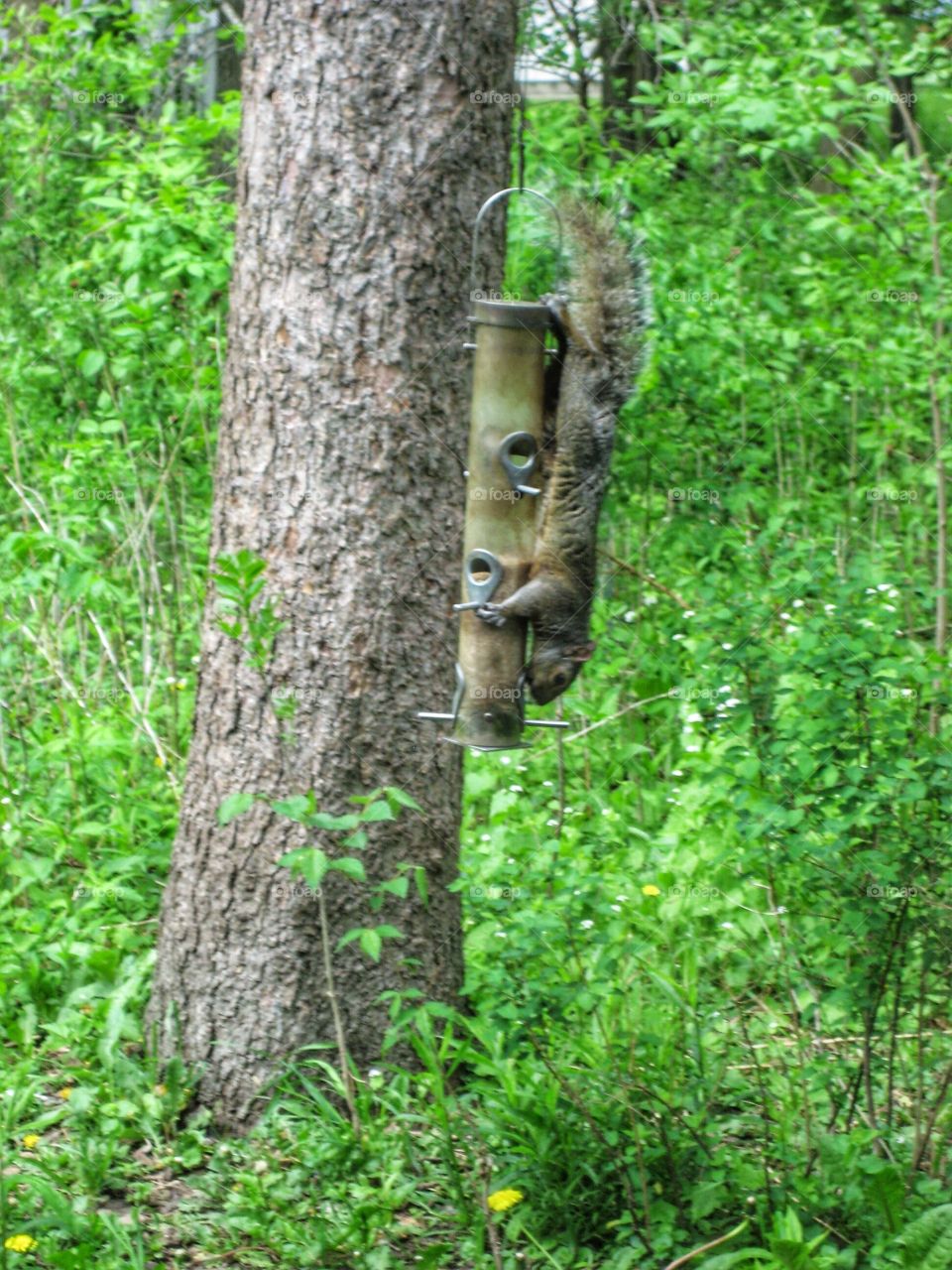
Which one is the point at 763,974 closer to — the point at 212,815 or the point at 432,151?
the point at 212,815

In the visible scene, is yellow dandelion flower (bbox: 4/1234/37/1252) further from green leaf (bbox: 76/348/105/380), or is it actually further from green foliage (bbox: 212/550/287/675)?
green leaf (bbox: 76/348/105/380)

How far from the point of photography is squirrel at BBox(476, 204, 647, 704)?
364 cm

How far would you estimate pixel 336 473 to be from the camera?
3.92m

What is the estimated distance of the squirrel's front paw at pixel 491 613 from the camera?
3740 mm

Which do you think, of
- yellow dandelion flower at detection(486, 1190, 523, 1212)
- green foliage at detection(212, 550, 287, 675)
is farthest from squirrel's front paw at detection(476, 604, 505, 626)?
yellow dandelion flower at detection(486, 1190, 523, 1212)

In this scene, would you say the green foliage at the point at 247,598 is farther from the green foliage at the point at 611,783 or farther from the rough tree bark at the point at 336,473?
the rough tree bark at the point at 336,473

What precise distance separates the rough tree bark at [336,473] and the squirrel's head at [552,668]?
0.32 m

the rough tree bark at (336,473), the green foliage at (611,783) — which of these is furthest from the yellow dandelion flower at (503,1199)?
the rough tree bark at (336,473)

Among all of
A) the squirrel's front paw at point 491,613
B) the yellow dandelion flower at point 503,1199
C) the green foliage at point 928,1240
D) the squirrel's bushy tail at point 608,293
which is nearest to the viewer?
the green foliage at point 928,1240

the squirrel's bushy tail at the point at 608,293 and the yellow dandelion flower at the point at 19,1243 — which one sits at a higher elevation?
the squirrel's bushy tail at the point at 608,293

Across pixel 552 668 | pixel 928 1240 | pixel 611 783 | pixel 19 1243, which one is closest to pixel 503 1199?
pixel 928 1240

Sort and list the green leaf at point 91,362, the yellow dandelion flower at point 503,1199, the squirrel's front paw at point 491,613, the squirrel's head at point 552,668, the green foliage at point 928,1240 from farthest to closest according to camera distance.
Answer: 1. the green leaf at point 91,362
2. the squirrel's head at point 552,668
3. the squirrel's front paw at point 491,613
4. the yellow dandelion flower at point 503,1199
5. the green foliage at point 928,1240

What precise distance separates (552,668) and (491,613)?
0.83ft

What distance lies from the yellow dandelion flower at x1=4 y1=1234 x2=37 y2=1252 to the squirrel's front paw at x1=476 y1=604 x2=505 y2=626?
6.13ft
